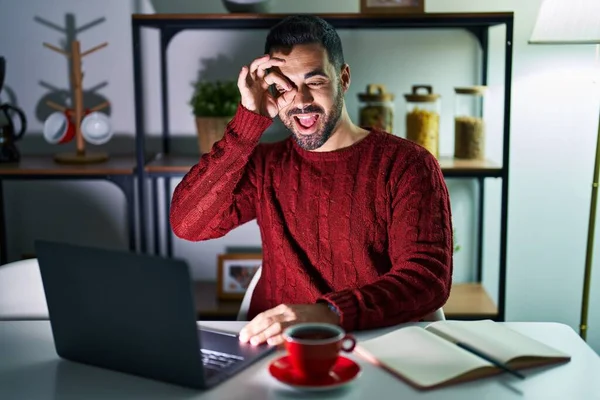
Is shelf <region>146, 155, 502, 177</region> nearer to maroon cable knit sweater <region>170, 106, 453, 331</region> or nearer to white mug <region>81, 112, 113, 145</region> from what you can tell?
white mug <region>81, 112, 113, 145</region>

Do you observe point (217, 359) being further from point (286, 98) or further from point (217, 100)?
point (217, 100)

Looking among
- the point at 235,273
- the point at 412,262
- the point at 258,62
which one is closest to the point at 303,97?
the point at 258,62

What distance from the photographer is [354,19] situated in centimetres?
258

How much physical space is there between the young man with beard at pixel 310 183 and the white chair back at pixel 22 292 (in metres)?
0.36

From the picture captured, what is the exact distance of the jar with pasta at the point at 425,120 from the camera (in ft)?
9.00

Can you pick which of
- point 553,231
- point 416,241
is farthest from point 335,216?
point 553,231

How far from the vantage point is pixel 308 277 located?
6.54 feet

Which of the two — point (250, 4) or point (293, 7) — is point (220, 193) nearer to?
point (250, 4)

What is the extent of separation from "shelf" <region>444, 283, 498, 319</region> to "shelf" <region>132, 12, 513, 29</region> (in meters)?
0.93

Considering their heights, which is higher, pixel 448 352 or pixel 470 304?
pixel 448 352

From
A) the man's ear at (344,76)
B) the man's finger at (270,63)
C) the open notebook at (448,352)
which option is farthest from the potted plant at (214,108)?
the open notebook at (448,352)

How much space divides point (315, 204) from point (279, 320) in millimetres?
559

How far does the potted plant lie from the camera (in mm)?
2719

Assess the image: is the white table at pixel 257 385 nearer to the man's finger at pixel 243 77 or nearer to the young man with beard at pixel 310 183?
the young man with beard at pixel 310 183
